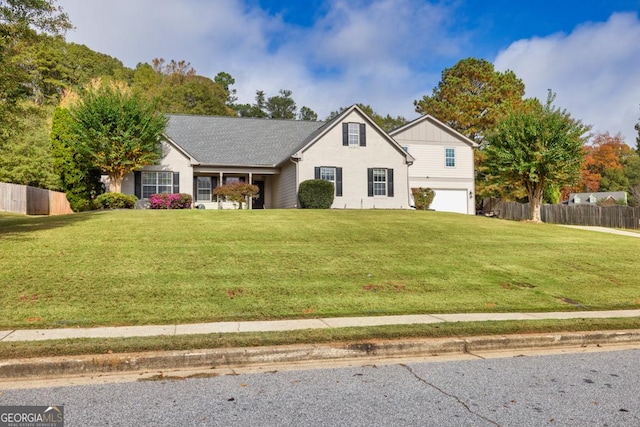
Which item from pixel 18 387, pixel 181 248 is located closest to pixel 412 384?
pixel 18 387

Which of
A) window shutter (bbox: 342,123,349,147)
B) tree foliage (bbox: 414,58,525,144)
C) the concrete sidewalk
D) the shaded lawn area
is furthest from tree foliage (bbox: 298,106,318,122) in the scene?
the concrete sidewalk

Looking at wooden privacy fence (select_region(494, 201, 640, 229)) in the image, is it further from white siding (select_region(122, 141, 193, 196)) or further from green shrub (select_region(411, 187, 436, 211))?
white siding (select_region(122, 141, 193, 196))

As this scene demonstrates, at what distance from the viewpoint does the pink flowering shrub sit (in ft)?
76.8

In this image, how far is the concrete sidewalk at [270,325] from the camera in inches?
240

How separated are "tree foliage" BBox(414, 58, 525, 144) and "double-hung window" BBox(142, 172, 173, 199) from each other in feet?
105

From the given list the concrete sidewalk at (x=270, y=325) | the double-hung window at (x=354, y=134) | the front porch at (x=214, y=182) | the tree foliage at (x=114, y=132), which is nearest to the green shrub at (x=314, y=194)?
the double-hung window at (x=354, y=134)

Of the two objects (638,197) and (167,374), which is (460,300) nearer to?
(167,374)

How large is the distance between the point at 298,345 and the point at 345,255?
6.12 m

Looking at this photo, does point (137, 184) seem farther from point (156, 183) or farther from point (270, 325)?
point (270, 325)

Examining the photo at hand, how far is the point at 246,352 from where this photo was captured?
5.60m

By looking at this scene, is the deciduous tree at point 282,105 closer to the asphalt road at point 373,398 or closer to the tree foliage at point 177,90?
the tree foliage at point 177,90

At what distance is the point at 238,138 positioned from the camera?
30000 mm

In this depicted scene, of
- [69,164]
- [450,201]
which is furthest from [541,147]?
[69,164]

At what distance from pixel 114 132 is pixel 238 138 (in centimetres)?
892
